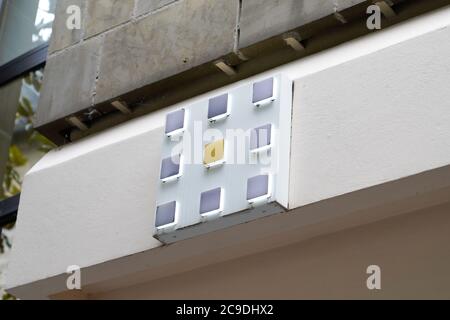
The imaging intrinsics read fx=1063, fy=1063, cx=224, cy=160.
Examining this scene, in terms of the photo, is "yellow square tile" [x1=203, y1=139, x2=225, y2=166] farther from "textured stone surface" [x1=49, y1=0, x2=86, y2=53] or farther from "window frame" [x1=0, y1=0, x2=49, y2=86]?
"window frame" [x1=0, y1=0, x2=49, y2=86]

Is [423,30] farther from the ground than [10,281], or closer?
farther from the ground

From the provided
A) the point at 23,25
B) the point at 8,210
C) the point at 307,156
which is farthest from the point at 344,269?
the point at 23,25

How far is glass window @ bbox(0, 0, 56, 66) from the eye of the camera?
7.38 meters

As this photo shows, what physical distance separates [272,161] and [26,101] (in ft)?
11.3

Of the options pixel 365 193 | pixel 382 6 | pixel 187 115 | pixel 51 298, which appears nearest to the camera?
pixel 365 193

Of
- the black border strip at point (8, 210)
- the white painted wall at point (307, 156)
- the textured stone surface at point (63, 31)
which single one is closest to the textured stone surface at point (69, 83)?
the textured stone surface at point (63, 31)

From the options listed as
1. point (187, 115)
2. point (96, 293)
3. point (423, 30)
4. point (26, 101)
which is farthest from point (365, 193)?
point (26, 101)

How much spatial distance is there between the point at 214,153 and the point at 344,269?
0.79 meters

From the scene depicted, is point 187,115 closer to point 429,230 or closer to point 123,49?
point 123,49

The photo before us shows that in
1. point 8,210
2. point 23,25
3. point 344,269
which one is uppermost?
point 23,25

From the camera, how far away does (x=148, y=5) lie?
5602 mm

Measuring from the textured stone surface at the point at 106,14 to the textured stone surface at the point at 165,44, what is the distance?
0.24 feet

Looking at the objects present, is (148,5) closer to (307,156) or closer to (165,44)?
(165,44)
